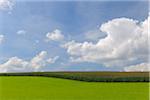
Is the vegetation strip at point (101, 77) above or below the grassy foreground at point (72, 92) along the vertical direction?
above

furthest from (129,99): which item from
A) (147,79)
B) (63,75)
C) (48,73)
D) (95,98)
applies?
(48,73)

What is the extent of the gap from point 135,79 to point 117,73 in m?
9.92

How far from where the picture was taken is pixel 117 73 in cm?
6512

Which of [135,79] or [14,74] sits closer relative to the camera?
[135,79]

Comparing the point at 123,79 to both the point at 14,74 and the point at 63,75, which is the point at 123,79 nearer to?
the point at 63,75

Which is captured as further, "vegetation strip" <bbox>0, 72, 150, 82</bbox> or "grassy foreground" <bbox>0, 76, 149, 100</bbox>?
"vegetation strip" <bbox>0, 72, 150, 82</bbox>

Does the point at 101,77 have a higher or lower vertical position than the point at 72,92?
higher

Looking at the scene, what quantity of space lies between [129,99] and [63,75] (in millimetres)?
32710

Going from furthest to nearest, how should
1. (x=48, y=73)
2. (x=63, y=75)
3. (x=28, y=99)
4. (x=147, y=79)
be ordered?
(x=48, y=73)
(x=63, y=75)
(x=147, y=79)
(x=28, y=99)

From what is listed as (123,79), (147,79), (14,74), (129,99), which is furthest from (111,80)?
(129,99)

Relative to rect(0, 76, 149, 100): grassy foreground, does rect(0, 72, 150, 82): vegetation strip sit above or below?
above

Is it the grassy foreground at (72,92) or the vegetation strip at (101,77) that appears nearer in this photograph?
the grassy foreground at (72,92)

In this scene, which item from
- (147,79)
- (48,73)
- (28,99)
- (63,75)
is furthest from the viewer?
(48,73)

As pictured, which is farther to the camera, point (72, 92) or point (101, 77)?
point (101, 77)
